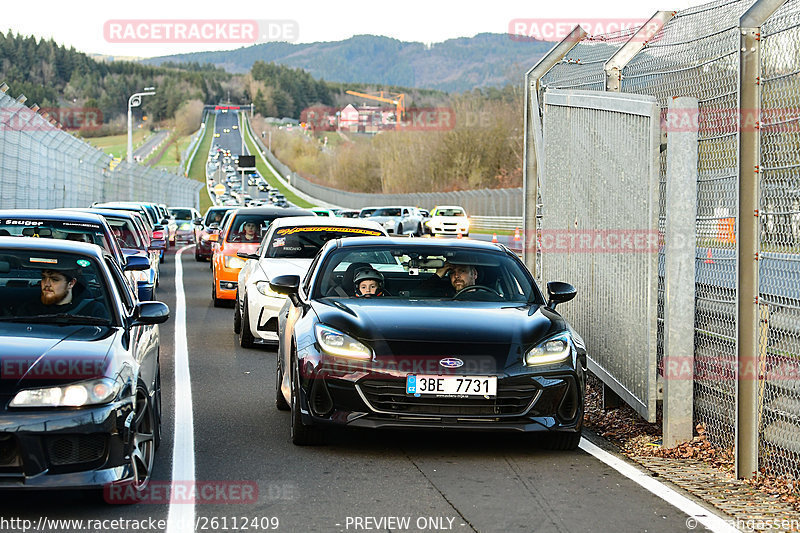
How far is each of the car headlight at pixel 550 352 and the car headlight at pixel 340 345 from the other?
101cm

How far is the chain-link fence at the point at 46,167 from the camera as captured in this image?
25562 millimetres

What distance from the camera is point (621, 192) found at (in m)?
9.73

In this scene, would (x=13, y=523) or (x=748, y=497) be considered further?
(x=748, y=497)

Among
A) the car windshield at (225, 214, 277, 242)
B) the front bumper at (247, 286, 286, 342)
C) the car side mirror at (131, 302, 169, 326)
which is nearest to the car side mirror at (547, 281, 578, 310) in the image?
the car side mirror at (131, 302, 169, 326)

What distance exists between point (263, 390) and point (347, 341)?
316 cm

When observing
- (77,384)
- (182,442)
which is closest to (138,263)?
(182,442)

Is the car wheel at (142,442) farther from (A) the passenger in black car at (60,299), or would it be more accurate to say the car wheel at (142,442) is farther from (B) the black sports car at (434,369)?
(B) the black sports car at (434,369)

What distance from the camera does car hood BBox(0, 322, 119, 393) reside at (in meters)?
6.02

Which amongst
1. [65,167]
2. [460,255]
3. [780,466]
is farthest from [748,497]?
[65,167]

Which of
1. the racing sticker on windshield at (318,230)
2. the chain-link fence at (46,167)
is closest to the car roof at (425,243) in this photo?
the racing sticker on windshield at (318,230)

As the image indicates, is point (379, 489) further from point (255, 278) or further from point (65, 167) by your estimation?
point (65, 167)

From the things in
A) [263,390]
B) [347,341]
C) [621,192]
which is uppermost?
[621,192]

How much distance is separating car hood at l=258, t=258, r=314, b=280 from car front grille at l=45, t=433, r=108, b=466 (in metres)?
8.14

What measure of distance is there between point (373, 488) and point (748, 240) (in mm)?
2542
